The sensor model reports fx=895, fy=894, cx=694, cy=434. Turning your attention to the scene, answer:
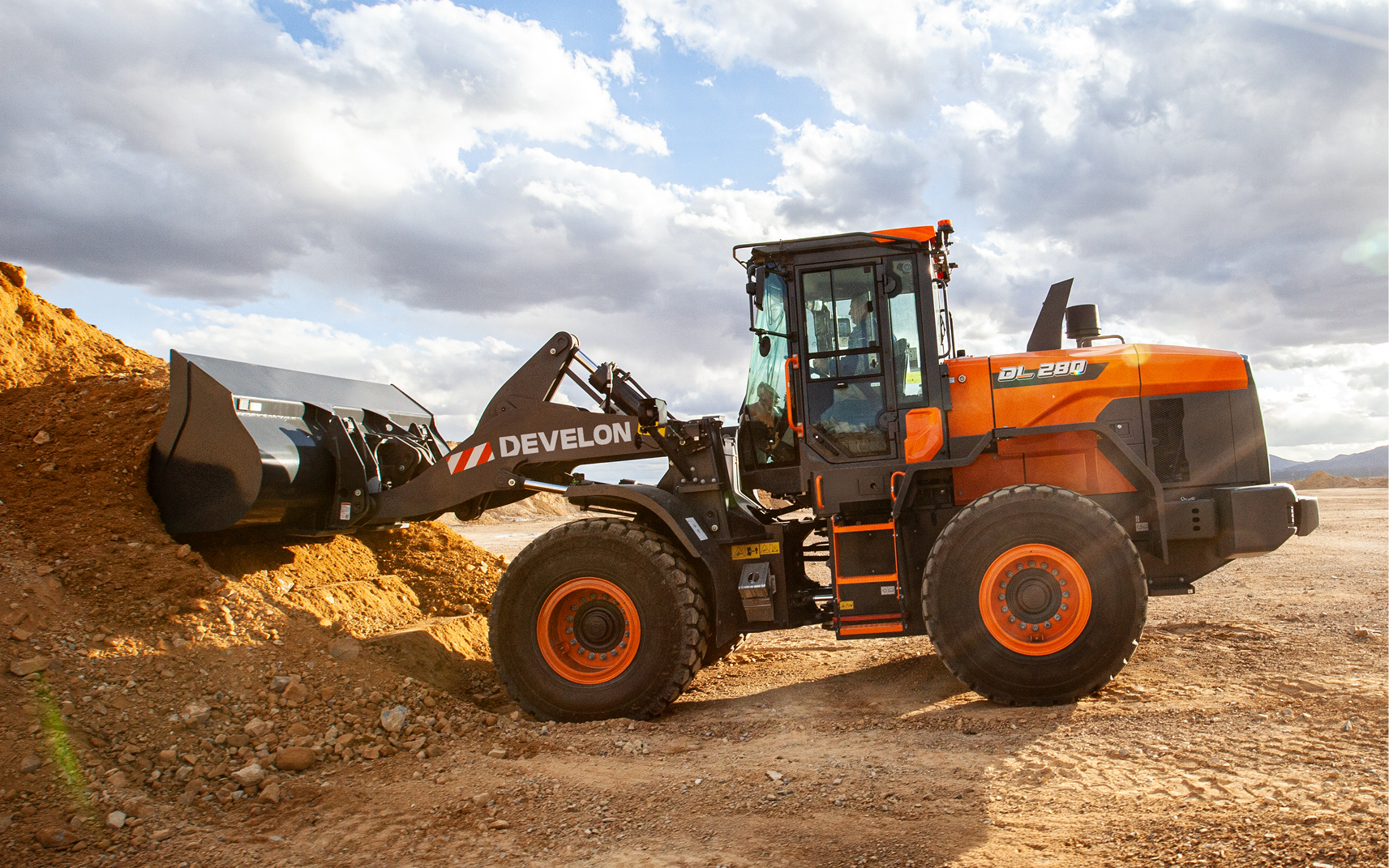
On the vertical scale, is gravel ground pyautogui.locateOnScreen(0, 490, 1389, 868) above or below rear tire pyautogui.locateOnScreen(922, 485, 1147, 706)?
below

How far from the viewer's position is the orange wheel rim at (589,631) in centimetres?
589

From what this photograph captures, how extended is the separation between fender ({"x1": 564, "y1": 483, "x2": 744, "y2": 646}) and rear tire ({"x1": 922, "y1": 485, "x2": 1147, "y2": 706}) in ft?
4.25

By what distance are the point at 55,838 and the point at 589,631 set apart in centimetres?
295

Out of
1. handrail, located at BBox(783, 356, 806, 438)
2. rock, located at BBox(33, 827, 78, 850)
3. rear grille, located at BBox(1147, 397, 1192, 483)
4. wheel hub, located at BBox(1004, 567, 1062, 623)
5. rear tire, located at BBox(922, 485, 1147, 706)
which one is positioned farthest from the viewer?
handrail, located at BBox(783, 356, 806, 438)

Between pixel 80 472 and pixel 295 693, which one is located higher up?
pixel 80 472

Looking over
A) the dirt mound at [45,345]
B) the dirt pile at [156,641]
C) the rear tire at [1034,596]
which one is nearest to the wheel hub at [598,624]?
the dirt pile at [156,641]

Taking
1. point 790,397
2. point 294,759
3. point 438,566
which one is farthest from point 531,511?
point 294,759

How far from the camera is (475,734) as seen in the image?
5.43 m

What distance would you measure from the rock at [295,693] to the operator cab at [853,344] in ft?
11.4

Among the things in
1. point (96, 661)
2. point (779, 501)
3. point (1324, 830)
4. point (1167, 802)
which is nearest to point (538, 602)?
point (779, 501)

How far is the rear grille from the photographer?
6.12 metres

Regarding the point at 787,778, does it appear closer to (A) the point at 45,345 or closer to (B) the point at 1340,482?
(A) the point at 45,345

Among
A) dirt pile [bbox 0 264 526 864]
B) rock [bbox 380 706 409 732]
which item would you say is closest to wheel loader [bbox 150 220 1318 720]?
dirt pile [bbox 0 264 526 864]

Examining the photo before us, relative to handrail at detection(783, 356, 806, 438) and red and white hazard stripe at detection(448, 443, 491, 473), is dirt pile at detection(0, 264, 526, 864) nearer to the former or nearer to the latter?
red and white hazard stripe at detection(448, 443, 491, 473)
